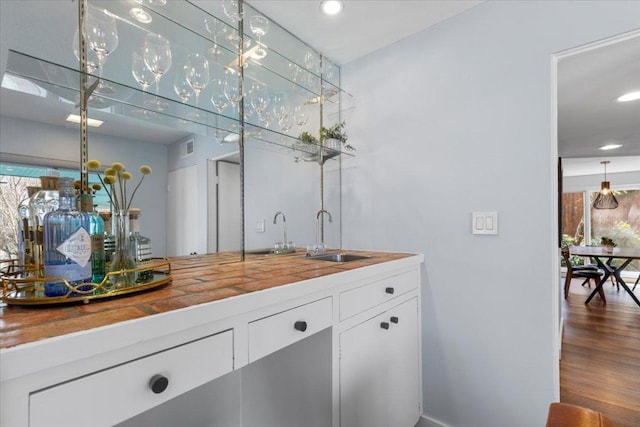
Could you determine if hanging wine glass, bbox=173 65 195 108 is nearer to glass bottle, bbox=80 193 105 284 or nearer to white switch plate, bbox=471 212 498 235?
glass bottle, bbox=80 193 105 284

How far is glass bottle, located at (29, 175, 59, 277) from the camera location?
0.79m

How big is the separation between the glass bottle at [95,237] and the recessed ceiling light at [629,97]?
3.29m

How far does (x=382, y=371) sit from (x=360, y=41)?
2030 mm

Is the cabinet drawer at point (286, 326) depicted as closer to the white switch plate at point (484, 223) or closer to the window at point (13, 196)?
the window at point (13, 196)

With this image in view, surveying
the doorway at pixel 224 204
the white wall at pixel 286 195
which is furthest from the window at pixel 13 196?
the white wall at pixel 286 195

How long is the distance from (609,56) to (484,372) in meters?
1.79

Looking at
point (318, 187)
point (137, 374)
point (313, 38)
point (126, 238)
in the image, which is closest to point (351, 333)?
point (137, 374)

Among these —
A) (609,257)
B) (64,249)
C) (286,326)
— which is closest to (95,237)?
(64,249)

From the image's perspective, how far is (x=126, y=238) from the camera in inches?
35.9

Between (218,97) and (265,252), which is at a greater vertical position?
(218,97)

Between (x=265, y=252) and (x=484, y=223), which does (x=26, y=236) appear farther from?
(x=484, y=223)

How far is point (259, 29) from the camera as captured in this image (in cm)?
174

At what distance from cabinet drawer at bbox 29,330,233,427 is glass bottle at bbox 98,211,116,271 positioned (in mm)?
386

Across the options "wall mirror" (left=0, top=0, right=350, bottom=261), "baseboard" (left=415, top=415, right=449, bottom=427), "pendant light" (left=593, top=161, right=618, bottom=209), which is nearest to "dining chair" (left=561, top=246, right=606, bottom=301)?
"pendant light" (left=593, top=161, right=618, bottom=209)
